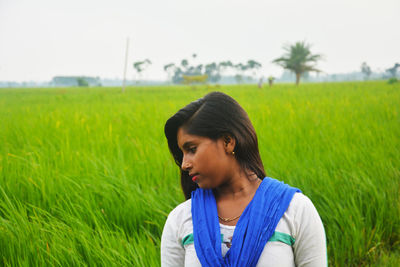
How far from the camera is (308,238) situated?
2.72 ft

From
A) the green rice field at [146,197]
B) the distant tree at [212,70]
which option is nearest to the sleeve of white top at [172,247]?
the green rice field at [146,197]

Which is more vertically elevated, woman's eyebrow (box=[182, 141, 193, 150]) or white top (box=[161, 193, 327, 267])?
woman's eyebrow (box=[182, 141, 193, 150])

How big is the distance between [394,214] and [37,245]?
69.7 inches

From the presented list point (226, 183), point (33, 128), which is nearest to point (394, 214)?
point (226, 183)

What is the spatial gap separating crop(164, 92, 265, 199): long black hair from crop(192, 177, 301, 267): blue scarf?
80 millimetres

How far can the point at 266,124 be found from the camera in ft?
11.9

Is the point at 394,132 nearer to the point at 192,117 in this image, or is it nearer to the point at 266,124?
the point at 266,124

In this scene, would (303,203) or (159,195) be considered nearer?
(303,203)

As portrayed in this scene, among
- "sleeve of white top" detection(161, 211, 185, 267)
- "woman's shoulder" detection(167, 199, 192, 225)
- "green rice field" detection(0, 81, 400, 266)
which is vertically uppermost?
"woman's shoulder" detection(167, 199, 192, 225)

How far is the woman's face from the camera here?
85 cm

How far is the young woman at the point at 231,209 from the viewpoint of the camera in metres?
0.81

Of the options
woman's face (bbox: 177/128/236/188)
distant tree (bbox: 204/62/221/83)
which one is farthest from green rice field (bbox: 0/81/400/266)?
distant tree (bbox: 204/62/221/83)

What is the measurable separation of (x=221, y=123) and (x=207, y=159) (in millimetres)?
89

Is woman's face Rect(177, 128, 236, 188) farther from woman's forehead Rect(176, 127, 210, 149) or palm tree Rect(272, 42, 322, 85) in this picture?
palm tree Rect(272, 42, 322, 85)
